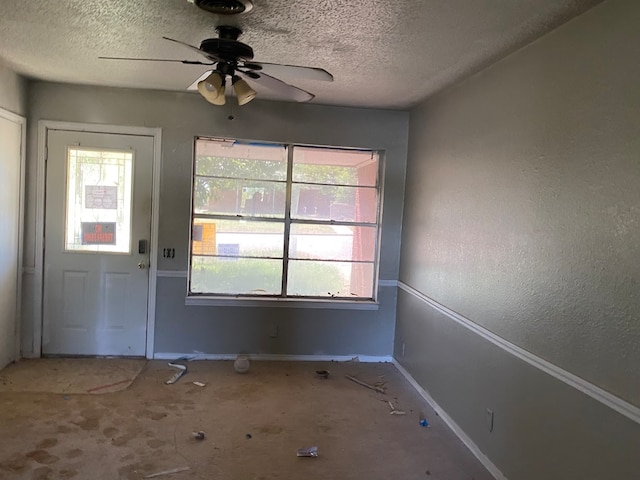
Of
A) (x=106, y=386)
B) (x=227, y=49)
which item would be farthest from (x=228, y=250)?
(x=227, y=49)

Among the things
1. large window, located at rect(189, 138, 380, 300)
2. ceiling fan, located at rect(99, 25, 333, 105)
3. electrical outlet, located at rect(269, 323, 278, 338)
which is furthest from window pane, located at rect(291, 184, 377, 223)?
ceiling fan, located at rect(99, 25, 333, 105)

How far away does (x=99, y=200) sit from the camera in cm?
426

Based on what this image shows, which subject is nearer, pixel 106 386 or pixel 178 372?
pixel 106 386

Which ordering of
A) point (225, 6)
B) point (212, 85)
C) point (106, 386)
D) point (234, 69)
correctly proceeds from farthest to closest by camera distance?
point (106, 386) → point (234, 69) → point (212, 85) → point (225, 6)

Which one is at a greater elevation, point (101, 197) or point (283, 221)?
point (101, 197)

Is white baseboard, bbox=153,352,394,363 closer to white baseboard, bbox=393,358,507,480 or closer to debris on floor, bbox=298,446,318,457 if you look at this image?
white baseboard, bbox=393,358,507,480

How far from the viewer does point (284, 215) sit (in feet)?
14.8

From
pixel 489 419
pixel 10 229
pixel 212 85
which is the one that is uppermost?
pixel 212 85

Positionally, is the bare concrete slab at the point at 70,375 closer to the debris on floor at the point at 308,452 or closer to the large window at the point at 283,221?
the large window at the point at 283,221

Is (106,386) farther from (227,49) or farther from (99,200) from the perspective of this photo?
(227,49)

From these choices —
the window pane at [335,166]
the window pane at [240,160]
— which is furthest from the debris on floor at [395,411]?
the window pane at [240,160]

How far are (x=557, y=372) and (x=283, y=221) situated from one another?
2823 millimetres

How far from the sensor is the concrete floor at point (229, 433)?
2.67m

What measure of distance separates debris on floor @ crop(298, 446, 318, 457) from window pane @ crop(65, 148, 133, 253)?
8.03ft
